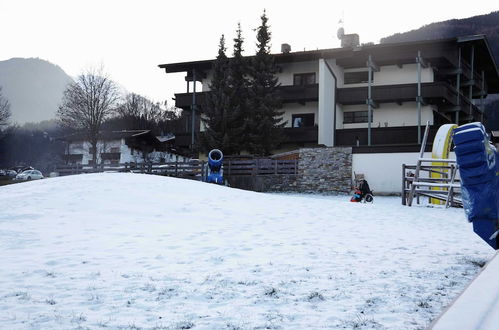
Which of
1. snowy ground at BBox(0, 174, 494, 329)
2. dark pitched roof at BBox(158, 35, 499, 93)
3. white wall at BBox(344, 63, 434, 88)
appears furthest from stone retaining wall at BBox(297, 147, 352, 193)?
snowy ground at BBox(0, 174, 494, 329)

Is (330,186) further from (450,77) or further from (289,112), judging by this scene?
(450,77)

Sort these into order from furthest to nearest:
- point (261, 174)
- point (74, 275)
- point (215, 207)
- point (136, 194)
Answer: point (261, 174), point (136, 194), point (215, 207), point (74, 275)

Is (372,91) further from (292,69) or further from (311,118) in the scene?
(292,69)

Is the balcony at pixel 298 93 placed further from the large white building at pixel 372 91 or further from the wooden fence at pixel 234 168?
the wooden fence at pixel 234 168

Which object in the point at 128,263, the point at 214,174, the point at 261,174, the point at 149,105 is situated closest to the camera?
the point at 128,263

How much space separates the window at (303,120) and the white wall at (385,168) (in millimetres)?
9550

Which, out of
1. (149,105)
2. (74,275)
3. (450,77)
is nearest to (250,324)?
(74,275)

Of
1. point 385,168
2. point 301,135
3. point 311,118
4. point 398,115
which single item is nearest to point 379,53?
point 398,115

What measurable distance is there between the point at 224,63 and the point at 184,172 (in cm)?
951

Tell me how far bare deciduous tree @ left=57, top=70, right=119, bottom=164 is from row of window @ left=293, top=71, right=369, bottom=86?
60.0ft

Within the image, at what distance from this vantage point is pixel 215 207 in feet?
38.2

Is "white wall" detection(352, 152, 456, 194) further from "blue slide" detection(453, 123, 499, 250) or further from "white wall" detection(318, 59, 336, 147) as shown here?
"blue slide" detection(453, 123, 499, 250)

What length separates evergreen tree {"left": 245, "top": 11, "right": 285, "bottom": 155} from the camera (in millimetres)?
30922

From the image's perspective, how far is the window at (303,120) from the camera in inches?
1371
